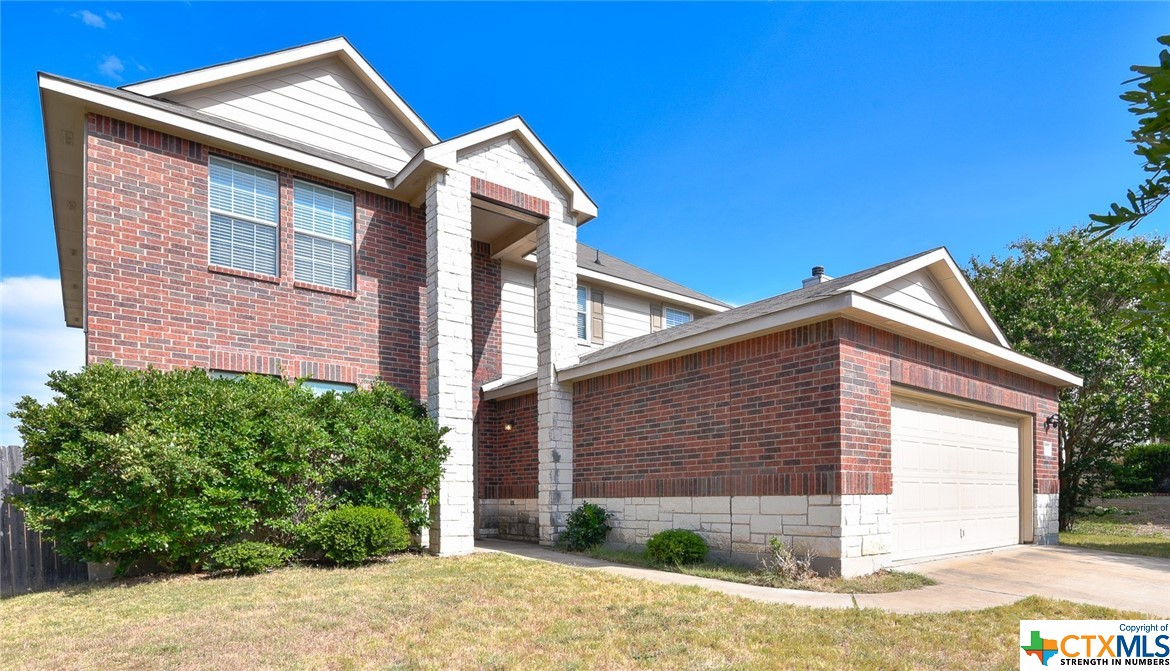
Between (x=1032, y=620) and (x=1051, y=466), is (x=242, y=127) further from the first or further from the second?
(x=1051, y=466)

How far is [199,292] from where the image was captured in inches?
407

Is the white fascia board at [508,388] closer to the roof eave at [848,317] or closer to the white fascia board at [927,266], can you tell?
the roof eave at [848,317]

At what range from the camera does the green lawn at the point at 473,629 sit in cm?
537

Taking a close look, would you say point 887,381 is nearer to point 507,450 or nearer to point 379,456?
point 379,456

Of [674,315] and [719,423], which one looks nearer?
[719,423]

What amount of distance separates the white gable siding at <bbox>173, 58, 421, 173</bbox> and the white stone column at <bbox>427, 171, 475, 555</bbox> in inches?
84.8

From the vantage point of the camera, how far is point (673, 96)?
12891 millimetres

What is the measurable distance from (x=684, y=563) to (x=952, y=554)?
4.44m

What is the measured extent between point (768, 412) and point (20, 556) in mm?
9960

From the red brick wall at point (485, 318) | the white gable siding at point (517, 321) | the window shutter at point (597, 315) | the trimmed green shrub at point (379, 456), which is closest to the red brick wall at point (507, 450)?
the red brick wall at point (485, 318)

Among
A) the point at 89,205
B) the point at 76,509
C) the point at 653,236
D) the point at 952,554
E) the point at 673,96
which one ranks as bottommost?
the point at 952,554

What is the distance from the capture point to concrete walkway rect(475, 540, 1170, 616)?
7.12m

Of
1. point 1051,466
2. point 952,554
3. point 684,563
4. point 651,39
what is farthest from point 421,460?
point 1051,466

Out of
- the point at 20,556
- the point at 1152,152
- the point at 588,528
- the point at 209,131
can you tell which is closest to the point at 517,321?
the point at 588,528
